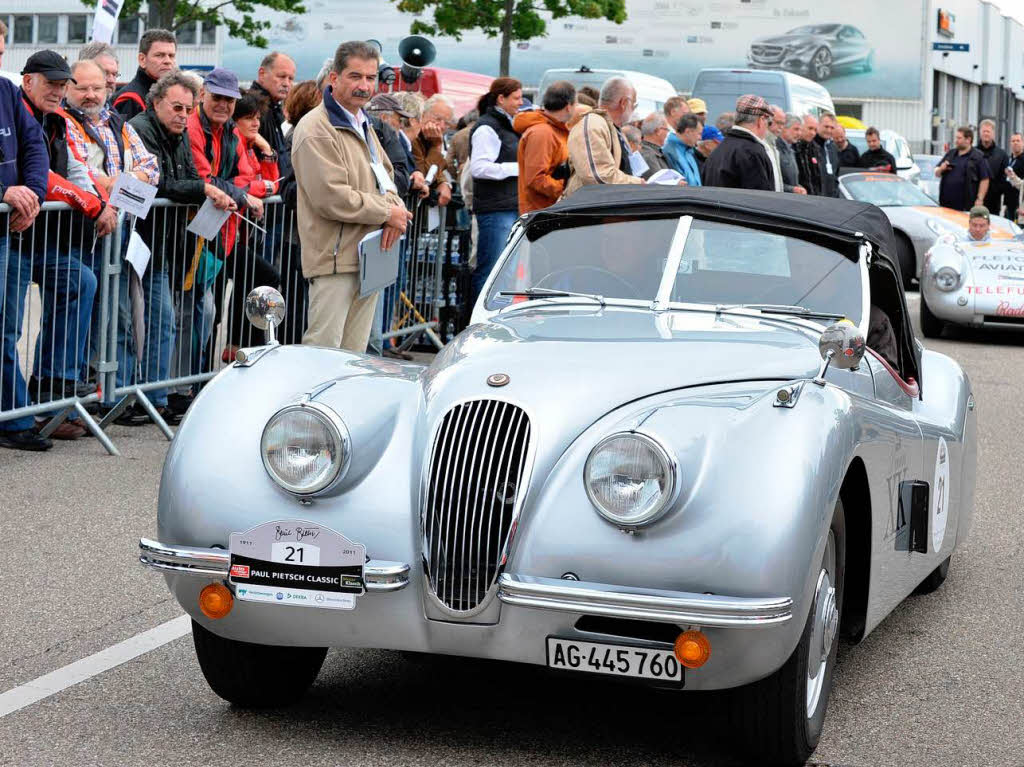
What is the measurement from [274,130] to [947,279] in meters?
7.00

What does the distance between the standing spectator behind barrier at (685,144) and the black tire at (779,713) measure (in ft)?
35.0

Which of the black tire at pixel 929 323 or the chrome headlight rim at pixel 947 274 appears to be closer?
the chrome headlight rim at pixel 947 274

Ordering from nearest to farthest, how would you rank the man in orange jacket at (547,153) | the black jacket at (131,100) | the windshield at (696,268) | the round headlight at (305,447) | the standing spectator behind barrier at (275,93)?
1. the round headlight at (305,447)
2. the windshield at (696,268)
3. the black jacket at (131,100)
4. the standing spectator behind barrier at (275,93)
5. the man in orange jacket at (547,153)

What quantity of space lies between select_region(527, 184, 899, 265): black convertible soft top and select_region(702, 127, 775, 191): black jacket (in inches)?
209

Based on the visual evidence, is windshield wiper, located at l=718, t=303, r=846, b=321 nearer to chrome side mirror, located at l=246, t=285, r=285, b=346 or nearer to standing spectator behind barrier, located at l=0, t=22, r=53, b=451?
chrome side mirror, located at l=246, t=285, r=285, b=346

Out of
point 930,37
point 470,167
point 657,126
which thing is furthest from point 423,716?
point 930,37

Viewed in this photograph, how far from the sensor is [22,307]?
26.0 ft

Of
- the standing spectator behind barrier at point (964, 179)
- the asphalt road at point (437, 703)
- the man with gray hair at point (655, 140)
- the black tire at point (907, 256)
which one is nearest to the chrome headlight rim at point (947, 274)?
the man with gray hair at point (655, 140)

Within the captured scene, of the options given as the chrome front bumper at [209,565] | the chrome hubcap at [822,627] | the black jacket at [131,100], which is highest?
the black jacket at [131,100]

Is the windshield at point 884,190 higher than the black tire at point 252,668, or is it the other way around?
the windshield at point 884,190

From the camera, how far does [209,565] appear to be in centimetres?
389

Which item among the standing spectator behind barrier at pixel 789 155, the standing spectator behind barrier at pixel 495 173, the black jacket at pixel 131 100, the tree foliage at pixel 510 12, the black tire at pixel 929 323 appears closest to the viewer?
the black jacket at pixel 131 100

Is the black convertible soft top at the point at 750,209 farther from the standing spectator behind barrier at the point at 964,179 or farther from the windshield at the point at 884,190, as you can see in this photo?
the standing spectator behind barrier at the point at 964,179

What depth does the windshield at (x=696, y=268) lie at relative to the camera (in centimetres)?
514
